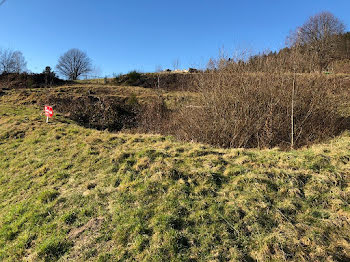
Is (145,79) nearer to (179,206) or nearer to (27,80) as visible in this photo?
(27,80)

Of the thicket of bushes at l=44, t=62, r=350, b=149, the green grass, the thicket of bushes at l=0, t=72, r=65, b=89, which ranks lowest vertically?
the green grass

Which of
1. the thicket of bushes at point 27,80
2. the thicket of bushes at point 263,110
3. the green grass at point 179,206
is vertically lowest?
the green grass at point 179,206

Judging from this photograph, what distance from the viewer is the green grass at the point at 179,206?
2449 millimetres

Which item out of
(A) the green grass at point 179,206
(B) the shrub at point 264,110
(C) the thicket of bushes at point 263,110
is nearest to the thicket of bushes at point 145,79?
(C) the thicket of bushes at point 263,110

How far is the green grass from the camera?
245 cm

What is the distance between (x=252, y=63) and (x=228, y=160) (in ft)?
14.4

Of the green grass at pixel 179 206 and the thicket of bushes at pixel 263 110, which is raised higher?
the thicket of bushes at pixel 263 110

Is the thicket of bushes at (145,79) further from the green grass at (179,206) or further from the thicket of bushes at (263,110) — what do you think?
the green grass at (179,206)

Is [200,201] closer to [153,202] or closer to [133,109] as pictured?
[153,202]

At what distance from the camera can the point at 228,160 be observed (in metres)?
4.20

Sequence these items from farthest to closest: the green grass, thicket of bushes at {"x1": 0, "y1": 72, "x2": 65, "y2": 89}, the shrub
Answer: thicket of bushes at {"x1": 0, "y1": 72, "x2": 65, "y2": 89} → the shrub → the green grass

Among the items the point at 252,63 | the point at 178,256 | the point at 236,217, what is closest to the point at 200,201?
the point at 236,217

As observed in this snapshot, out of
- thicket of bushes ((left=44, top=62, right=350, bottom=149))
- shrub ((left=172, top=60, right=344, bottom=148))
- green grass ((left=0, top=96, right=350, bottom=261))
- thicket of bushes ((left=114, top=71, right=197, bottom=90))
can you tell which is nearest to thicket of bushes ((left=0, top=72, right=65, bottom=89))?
thicket of bushes ((left=114, top=71, right=197, bottom=90))

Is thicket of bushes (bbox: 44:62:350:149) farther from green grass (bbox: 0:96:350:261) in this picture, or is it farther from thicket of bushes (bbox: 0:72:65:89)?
thicket of bushes (bbox: 0:72:65:89)
